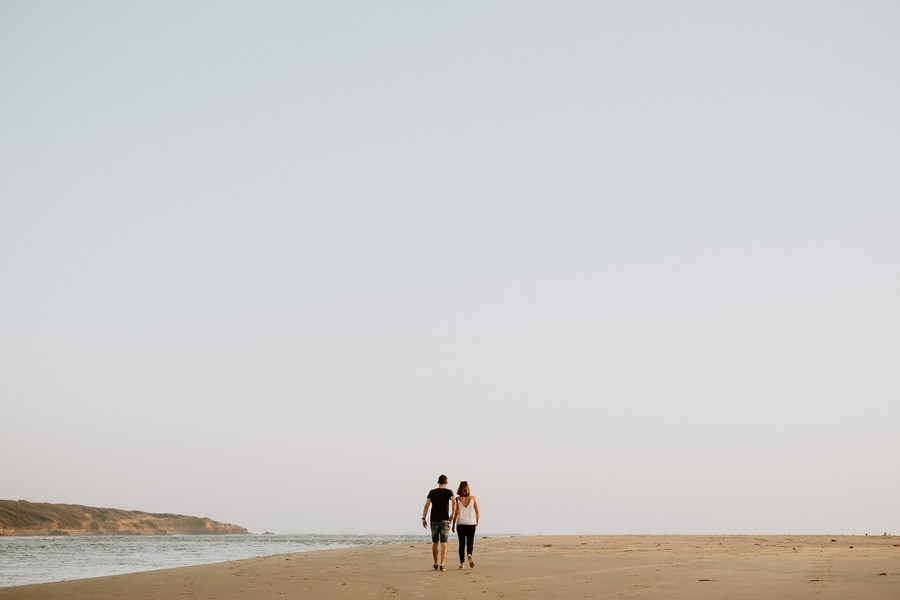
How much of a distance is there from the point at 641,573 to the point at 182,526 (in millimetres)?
174019

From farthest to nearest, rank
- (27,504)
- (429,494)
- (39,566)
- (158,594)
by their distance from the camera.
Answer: (27,504)
(39,566)
(429,494)
(158,594)

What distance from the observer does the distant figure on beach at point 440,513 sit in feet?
61.1

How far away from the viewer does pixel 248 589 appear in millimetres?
14422

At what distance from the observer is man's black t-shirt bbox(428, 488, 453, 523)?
61.9 feet

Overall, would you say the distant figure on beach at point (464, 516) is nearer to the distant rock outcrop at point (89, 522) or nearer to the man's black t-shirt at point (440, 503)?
the man's black t-shirt at point (440, 503)

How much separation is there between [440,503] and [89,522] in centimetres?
15288

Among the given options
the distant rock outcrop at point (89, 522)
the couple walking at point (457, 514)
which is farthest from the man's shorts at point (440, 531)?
the distant rock outcrop at point (89, 522)

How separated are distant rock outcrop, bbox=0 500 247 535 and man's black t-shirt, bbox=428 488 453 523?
129 metres

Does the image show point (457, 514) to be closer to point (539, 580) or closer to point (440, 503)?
point (440, 503)

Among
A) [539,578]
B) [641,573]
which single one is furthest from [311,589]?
[641,573]

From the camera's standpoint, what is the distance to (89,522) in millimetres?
148875

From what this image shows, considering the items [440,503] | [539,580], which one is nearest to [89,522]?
[440,503]

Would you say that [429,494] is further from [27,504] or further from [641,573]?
[27,504]

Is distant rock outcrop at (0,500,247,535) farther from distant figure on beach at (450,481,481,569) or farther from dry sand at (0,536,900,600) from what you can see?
distant figure on beach at (450,481,481,569)
